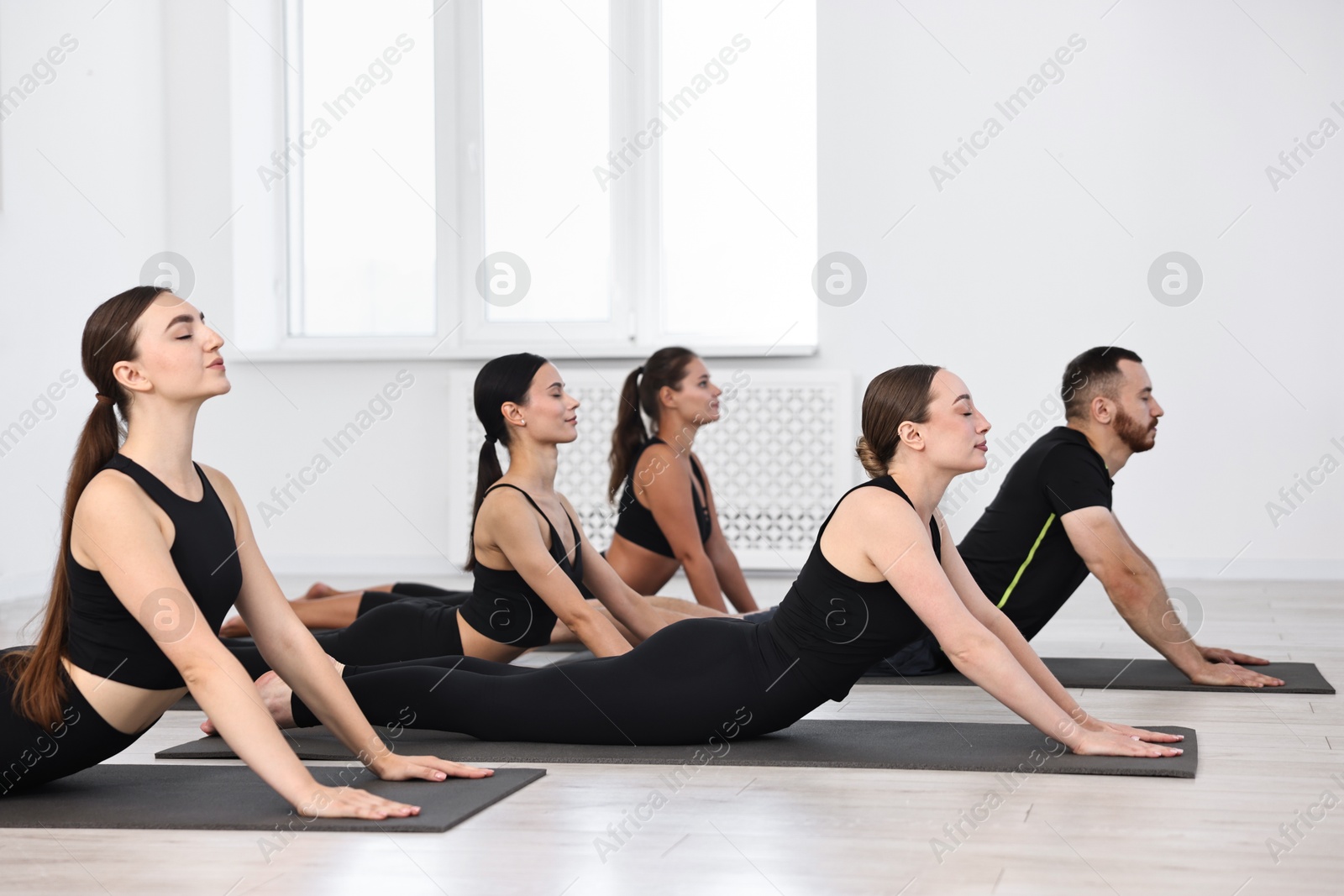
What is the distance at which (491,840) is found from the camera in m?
1.74

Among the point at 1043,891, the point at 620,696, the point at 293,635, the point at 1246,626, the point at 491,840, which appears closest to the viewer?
the point at 1043,891

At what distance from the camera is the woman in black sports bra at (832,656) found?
2.05 meters

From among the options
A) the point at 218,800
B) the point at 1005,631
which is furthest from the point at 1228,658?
the point at 218,800

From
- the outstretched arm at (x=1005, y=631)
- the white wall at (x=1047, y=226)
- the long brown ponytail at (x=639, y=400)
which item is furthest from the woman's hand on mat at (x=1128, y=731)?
the white wall at (x=1047, y=226)

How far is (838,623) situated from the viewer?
6.97ft

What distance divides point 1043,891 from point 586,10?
4.77 meters

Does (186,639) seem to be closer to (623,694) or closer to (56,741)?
(56,741)

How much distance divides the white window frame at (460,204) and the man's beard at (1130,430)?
2.66 meters

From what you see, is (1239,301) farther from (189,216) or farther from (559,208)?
(189,216)

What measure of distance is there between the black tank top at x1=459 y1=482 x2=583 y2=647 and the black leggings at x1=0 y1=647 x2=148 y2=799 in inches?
35.0

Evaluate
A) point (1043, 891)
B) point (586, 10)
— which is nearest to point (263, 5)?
point (586, 10)

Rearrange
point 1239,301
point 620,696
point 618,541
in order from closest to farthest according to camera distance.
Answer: point 620,696 → point 618,541 → point 1239,301

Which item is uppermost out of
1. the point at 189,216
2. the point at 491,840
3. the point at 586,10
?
the point at 586,10

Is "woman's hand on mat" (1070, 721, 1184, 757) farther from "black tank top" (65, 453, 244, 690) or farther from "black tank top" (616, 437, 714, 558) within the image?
"black tank top" (616, 437, 714, 558)
